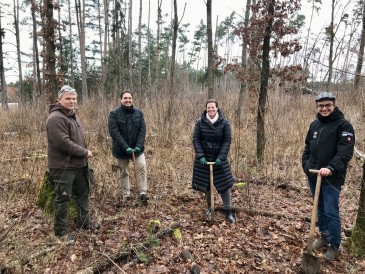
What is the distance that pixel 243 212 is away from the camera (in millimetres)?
4551

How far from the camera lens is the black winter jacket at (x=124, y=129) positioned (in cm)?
474

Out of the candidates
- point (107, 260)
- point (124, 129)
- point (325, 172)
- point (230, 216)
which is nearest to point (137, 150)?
point (124, 129)

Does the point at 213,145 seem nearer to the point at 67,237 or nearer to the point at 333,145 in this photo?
the point at 333,145

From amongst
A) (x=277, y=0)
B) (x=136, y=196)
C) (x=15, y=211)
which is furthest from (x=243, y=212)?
(x=277, y=0)

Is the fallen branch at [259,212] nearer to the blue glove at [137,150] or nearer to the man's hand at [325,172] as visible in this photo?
the man's hand at [325,172]

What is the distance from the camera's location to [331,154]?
10.5 ft

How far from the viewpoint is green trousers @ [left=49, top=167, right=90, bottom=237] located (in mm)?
3537

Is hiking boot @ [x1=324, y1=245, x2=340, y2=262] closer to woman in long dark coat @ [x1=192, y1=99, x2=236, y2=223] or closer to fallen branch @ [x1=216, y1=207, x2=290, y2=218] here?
fallen branch @ [x1=216, y1=207, x2=290, y2=218]

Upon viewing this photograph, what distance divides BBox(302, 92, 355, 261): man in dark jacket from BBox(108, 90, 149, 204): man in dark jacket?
274 centimetres

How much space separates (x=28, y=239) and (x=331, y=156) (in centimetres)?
388

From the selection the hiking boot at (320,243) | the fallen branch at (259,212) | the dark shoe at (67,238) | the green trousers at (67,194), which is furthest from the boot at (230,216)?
the dark shoe at (67,238)

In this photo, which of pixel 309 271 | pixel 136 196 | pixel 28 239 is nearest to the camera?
pixel 309 271

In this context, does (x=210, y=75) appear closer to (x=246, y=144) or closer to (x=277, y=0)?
(x=246, y=144)

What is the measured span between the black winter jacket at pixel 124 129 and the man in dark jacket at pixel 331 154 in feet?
9.19
